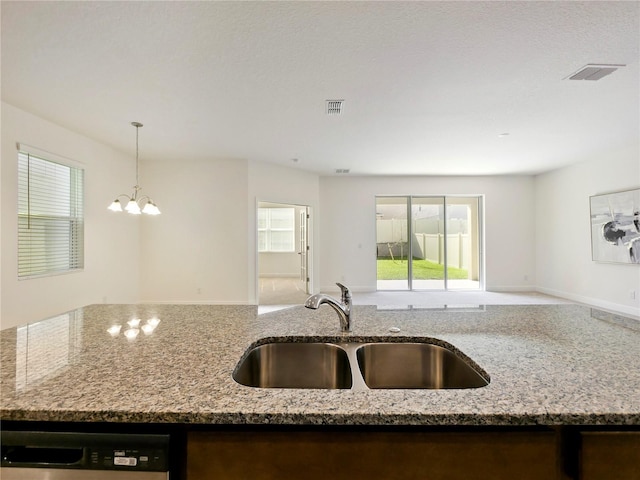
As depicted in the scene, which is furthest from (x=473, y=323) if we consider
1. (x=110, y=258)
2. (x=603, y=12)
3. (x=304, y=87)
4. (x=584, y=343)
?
(x=110, y=258)

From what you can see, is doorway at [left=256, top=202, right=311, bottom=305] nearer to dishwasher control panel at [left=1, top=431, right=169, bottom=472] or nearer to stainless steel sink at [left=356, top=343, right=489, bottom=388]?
stainless steel sink at [left=356, top=343, right=489, bottom=388]

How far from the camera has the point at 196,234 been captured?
17.9ft

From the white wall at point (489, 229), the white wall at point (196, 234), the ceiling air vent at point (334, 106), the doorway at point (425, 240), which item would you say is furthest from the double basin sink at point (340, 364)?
the doorway at point (425, 240)

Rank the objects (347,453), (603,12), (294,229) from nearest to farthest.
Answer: (347,453) → (603,12) → (294,229)

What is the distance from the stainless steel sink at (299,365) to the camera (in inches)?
48.3

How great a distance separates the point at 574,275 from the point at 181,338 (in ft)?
23.5

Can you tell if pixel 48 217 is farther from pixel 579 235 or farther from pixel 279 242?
pixel 579 235

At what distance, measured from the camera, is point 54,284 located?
3826 millimetres

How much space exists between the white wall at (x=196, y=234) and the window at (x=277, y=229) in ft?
14.8

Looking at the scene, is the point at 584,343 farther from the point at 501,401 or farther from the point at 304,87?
the point at 304,87

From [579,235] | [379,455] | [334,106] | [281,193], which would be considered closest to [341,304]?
[379,455]

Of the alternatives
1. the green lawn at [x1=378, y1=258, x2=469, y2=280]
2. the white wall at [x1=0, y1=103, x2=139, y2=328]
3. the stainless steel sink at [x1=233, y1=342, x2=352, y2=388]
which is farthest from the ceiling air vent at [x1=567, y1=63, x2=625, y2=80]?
the white wall at [x1=0, y1=103, x2=139, y2=328]

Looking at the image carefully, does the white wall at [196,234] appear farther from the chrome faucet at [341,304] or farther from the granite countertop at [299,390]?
the chrome faucet at [341,304]

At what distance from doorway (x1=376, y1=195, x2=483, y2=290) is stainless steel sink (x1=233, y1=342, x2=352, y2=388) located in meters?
5.95
